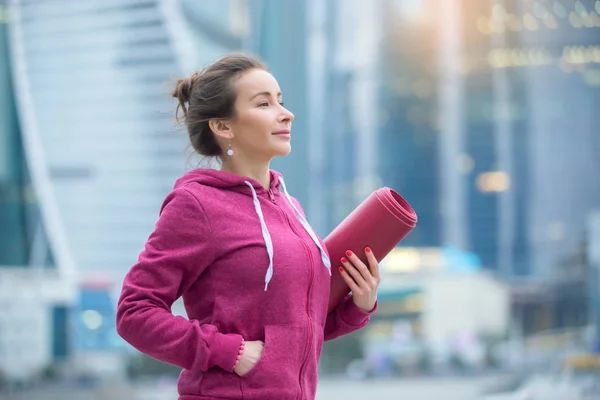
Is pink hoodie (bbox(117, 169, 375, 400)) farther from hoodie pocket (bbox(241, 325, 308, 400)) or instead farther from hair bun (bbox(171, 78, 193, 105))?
hair bun (bbox(171, 78, 193, 105))

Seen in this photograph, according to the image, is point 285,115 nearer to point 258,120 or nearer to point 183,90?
point 258,120

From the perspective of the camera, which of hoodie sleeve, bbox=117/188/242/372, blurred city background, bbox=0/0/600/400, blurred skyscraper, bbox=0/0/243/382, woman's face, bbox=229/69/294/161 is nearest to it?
hoodie sleeve, bbox=117/188/242/372

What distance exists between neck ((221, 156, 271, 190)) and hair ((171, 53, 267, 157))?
3 cm

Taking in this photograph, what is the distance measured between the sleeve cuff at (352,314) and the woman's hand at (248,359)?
0.21m

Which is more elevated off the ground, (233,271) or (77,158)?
(233,271)

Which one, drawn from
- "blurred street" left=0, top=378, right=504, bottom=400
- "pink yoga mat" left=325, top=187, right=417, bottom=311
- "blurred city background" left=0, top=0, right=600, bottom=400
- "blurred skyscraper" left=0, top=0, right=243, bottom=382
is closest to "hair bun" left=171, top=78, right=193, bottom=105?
"pink yoga mat" left=325, top=187, right=417, bottom=311

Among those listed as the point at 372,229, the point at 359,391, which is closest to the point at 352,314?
the point at 372,229

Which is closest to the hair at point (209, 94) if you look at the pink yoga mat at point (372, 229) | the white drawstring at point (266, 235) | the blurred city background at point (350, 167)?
the white drawstring at point (266, 235)

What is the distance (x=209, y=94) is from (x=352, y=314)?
38 cm

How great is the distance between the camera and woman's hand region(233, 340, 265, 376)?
40.8 inches

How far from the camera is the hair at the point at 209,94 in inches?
44.6

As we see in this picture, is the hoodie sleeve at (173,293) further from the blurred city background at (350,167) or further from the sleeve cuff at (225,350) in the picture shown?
the blurred city background at (350,167)

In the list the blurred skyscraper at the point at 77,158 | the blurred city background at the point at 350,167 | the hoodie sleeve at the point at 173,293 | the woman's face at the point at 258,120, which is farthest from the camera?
the blurred skyscraper at the point at 77,158

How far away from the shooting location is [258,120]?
44.5 inches
